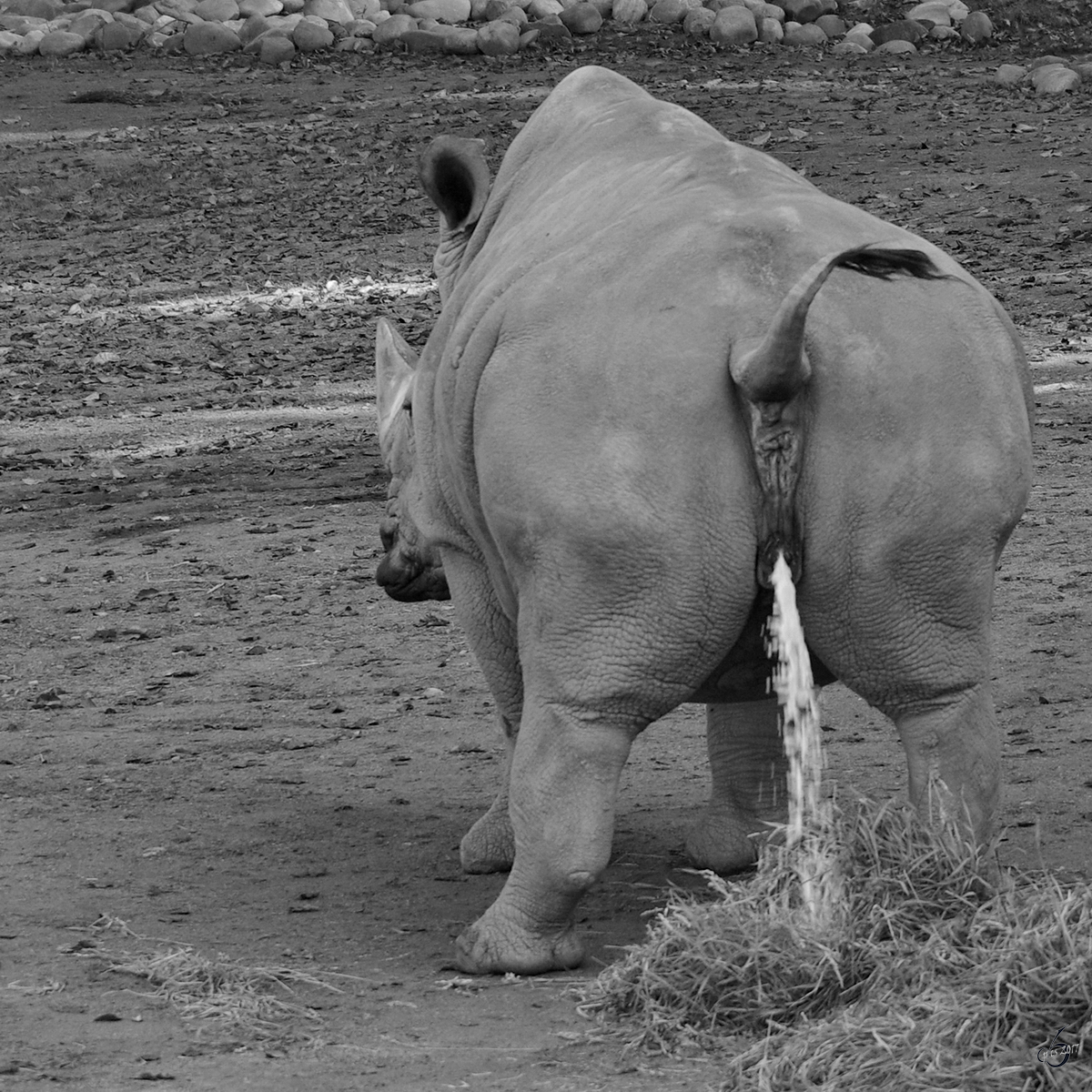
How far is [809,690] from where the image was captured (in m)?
4.05

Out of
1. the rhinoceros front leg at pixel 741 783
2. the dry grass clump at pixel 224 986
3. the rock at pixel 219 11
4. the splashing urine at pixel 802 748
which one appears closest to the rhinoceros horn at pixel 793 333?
the splashing urine at pixel 802 748

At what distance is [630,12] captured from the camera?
75.9 feet

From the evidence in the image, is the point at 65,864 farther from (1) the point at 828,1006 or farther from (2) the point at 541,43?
(2) the point at 541,43

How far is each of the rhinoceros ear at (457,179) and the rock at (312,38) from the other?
17.6 meters

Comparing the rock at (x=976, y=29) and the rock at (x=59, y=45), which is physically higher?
the rock at (x=976, y=29)

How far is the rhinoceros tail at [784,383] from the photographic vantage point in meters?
3.71

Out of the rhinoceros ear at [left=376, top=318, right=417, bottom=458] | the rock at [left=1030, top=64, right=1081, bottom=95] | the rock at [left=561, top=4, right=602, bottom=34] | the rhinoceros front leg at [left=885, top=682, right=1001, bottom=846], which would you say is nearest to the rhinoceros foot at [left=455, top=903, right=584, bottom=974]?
the rhinoceros front leg at [left=885, top=682, right=1001, bottom=846]

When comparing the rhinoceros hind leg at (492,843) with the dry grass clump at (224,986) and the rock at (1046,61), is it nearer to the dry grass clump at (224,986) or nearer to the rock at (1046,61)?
the dry grass clump at (224,986)

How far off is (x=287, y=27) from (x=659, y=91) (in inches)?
191

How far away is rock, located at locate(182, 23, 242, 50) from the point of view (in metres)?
22.6

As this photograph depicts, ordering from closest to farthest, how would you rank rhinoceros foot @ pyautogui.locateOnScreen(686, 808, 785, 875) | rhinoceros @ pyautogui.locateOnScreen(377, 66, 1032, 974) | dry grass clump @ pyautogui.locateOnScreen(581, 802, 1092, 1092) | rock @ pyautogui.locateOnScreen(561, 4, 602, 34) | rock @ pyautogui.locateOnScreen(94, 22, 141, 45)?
dry grass clump @ pyautogui.locateOnScreen(581, 802, 1092, 1092), rhinoceros @ pyautogui.locateOnScreen(377, 66, 1032, 974), rhinoceros foot @ pyautogui.locateOnScreen(686, 808, 785, 875), rock @ pyautogui.locateOnScreen(561, 4, 602, 34), rock @ pyautogui.locateOnScreen(94, 22, 141, 45)

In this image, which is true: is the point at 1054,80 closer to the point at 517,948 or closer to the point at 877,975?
the point at 517,948

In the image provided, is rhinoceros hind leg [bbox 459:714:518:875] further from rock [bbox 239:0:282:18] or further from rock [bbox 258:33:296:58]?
rock [bbox 239:0:282:18]

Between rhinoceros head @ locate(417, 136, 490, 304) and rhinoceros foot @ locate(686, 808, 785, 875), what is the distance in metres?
1.42
